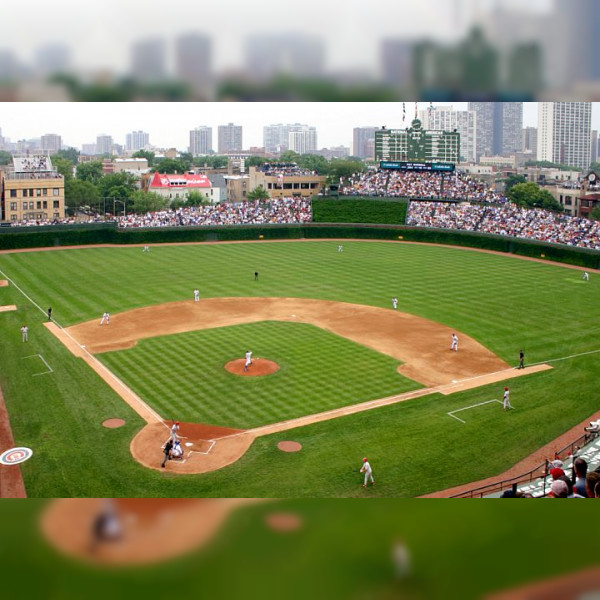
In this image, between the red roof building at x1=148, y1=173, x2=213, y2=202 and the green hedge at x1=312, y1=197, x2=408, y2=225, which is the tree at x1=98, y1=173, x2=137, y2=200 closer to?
the red roof building at x1=148, y1=173, x2=213, y2=202

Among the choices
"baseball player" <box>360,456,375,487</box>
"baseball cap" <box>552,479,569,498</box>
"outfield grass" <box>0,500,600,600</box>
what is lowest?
"baseball player" <box>360,456,375,487</box>

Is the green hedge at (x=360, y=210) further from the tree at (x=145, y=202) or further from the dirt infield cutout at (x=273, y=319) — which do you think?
the tree at (x=145, y=202)

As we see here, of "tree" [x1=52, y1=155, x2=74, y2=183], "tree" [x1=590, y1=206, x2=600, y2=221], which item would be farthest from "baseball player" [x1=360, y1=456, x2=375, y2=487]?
"tree" [x1=52, y1=155, x2=74, y2=183]

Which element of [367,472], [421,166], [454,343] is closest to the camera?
[367,472]

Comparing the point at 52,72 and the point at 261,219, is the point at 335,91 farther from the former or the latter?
the point at 261,219

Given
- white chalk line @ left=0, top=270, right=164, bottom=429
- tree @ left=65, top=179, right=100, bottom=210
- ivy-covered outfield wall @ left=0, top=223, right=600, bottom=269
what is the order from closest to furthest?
white chalk line @ left=0, top=270, right=164, bottom=429, ivy-covered outfield wall @ left=0, top=223, right=600, bottom=269, tree @ left=65, top=179, right=100, bottom=210

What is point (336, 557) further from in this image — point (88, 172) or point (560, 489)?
point (88, 172)

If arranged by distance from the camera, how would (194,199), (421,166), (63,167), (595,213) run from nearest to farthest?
(421,166) < (595,213) < (194,199) < (63,167)

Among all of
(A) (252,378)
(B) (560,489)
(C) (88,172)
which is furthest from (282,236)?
(C) (88,172)
